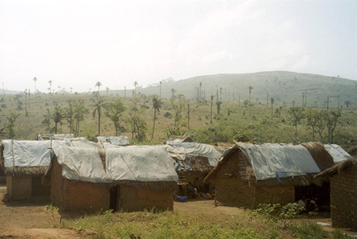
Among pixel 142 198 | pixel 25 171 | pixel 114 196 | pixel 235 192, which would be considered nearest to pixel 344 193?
pixel 235 192

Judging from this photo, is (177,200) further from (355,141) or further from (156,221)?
(355,141)

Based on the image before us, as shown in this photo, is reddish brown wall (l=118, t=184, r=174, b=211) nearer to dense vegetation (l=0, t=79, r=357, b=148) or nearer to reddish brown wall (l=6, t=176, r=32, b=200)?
reddish brown wall (l=6, t=176, r=32, b=200)

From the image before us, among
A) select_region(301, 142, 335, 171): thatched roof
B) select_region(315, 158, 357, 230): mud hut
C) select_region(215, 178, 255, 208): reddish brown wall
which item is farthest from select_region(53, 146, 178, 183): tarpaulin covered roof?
select_region(301, 142, 335, 171): thatched roof

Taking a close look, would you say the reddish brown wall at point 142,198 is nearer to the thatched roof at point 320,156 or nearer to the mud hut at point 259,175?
the mud hut at point 259,175

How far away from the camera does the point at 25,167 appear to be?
1683 cm

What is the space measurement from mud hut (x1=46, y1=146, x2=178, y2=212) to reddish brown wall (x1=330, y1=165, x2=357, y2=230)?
6926 millimetres

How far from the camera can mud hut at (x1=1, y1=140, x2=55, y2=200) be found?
1644 centimetres

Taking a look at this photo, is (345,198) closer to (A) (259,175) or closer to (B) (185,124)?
(A) (259,175)

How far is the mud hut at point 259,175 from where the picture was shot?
14.2 m

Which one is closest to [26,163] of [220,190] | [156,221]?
[156,221]

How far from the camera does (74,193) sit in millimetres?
12781

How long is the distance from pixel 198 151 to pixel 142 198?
820cm

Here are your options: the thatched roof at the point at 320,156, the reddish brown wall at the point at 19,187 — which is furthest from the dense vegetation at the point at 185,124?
the reddish brown wall at the point at 19,187

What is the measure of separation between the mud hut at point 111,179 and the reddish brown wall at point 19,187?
2.73 meters
